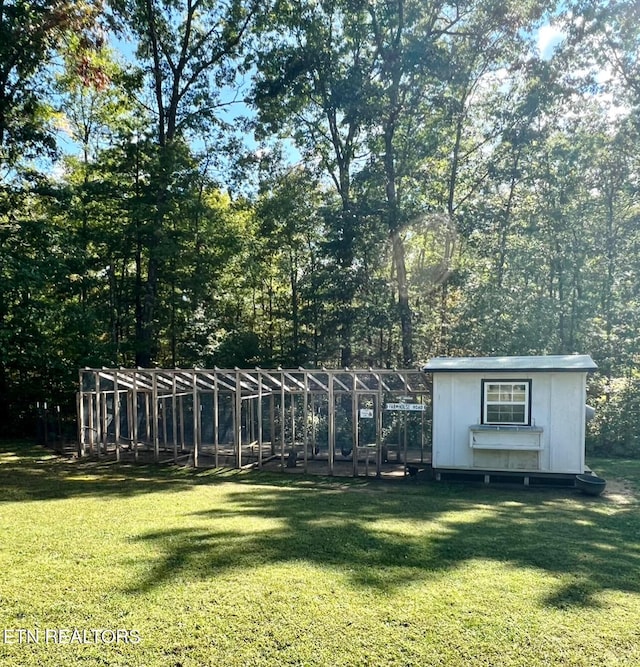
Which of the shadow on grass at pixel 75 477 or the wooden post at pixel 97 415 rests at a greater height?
the wooden post at pixel 97 415

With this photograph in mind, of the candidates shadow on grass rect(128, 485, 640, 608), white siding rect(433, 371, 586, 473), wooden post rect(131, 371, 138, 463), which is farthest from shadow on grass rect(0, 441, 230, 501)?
white siding rect(433, 371, 586, 473)

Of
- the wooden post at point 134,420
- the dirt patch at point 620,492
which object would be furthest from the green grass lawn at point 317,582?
the wooden post at point 134,420

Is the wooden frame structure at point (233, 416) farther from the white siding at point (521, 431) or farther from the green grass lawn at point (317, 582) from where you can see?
the green grass lawn at point (317, 582)

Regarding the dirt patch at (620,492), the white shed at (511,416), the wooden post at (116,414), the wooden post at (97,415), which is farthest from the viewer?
the wooden post at (97,415)

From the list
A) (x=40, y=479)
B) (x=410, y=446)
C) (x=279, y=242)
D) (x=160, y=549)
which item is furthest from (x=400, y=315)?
(x=160, y=549)

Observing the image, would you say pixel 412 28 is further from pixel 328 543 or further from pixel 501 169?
pixel 328 543

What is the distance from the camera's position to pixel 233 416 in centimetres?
1292

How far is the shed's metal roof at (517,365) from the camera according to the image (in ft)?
31.9

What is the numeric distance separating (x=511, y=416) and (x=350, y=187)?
12.4m

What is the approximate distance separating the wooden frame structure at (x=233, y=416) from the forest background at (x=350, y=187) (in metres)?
3.31

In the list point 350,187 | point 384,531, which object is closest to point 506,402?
point 384,531

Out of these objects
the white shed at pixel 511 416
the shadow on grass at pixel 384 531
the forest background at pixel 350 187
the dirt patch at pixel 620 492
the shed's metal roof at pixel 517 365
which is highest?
the forest background at pixel 350 187

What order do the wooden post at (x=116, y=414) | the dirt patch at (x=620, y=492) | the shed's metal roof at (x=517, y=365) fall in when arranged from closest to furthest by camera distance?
1. the dirt patch at (x=620, y=492)
2. the shed's metal roof at (x=517, y=365)
3. the wooden post at (x=116, y=414)

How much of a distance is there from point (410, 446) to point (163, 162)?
1283 cm
